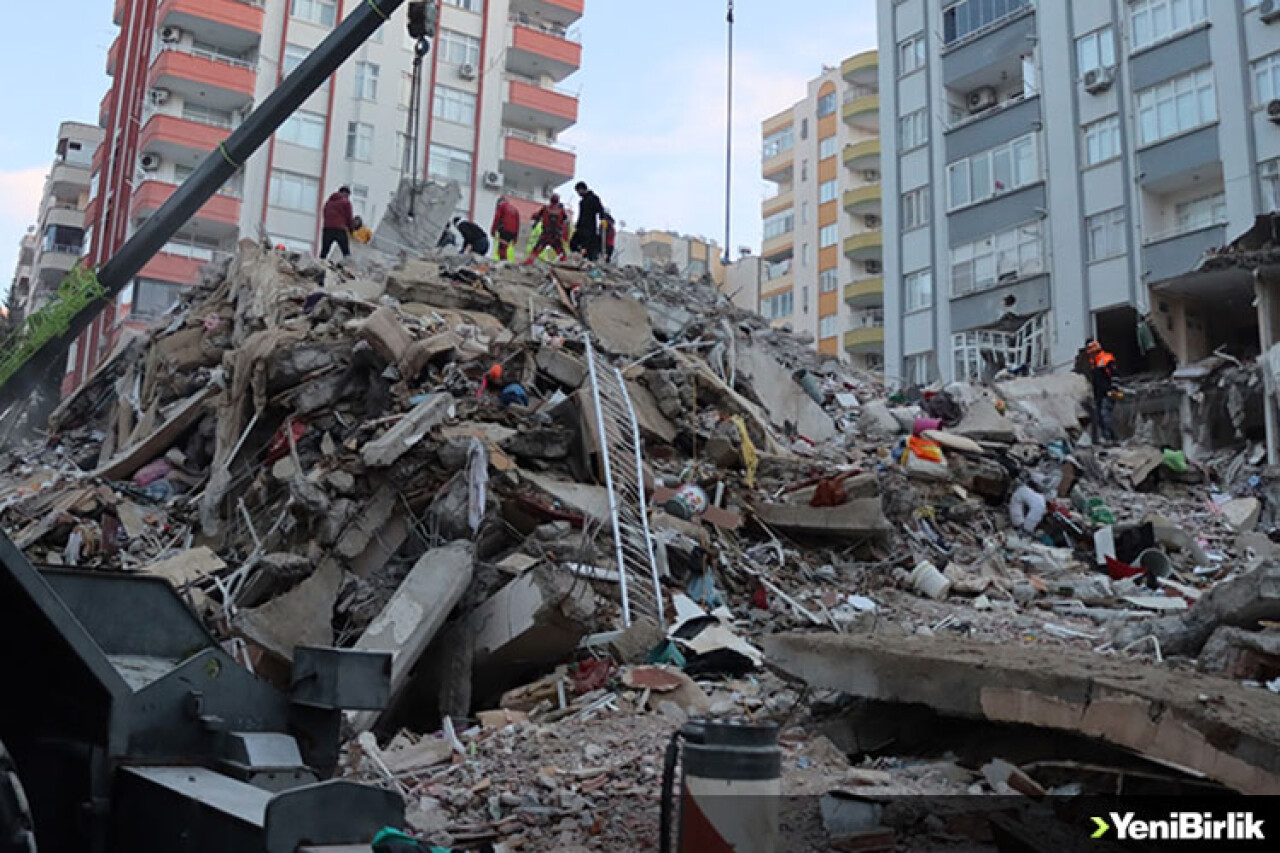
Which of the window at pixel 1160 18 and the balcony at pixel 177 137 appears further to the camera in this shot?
the balcony at pixel 177 137

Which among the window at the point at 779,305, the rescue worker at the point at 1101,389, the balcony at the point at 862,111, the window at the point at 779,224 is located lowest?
the rescue worker at the point at 1101,389

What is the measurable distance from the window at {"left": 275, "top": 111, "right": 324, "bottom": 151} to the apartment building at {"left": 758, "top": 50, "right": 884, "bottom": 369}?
725 inches

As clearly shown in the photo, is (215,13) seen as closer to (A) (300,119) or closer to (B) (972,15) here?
(A) (300,119)

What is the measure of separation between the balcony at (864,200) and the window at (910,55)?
11.9m

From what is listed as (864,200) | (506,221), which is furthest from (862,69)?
(506,221)

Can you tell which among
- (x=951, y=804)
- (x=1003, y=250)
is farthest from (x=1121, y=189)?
(x=951, y=804)

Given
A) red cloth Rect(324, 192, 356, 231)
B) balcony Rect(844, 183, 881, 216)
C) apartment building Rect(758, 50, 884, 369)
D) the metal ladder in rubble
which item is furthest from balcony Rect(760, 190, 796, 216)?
the metal ladder in rubble

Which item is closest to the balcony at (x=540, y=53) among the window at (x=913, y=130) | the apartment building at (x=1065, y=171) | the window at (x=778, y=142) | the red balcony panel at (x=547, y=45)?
the red balcony panel at (x=547, y=45)

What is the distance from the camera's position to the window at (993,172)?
25031 mm

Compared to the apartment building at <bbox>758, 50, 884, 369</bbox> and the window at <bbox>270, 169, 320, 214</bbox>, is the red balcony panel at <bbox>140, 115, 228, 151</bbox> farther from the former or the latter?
the apartment building at <bbox>758, 50, 884, 369</bbox>

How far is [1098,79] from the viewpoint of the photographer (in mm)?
23438

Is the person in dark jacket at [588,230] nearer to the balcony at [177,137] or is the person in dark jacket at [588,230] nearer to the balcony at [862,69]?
the balcony at [177,137]

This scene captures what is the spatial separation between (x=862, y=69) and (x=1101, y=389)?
104ft

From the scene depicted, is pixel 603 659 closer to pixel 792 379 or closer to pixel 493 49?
pixel 792 379
